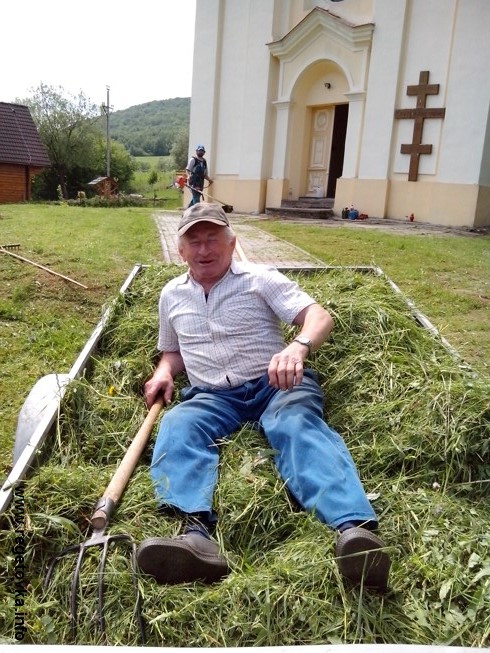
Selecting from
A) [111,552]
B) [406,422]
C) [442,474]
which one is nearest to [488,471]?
[442,474]

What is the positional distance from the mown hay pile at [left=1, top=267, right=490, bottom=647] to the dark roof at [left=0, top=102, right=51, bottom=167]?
90.5 feet

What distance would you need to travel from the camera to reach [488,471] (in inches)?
84.6

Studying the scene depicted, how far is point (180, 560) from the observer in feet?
5.55

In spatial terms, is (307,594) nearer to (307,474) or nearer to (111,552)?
(307,474)

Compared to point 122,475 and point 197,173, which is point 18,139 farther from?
point 122,475

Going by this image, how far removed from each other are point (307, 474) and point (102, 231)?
27.3 feet

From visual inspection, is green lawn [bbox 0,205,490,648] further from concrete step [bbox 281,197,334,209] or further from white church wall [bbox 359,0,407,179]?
concrete step [bbox 281,197,334,209]

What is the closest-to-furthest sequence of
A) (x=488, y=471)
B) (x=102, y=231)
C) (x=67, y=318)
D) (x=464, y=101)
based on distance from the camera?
1. (x=488, y=471)
2. (x=67, y=318)
3. (x=102, y=231)
4. (x=464, y=101)

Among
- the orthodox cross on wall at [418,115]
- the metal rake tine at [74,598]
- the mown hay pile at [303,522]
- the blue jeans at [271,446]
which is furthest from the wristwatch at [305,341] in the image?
the orthodox cross on wall at [418,115]

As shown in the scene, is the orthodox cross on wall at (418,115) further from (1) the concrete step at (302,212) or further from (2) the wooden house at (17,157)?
(2) the wooden house at (17,157)

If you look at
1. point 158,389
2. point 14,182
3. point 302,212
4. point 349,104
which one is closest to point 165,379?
point 158,389

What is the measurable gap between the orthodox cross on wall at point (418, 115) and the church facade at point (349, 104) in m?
0.02

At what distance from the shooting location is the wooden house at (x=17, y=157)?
27.1 m

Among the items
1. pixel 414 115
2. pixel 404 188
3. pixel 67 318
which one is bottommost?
pixel 67 318
